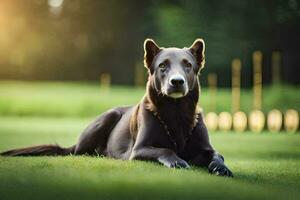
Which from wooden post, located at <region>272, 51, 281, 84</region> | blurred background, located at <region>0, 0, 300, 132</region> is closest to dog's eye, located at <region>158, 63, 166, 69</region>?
blurred background, located at <region>0, 0, 300, 132</region>

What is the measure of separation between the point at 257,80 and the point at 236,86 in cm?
192

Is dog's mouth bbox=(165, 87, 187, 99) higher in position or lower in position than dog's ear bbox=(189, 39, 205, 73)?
lower

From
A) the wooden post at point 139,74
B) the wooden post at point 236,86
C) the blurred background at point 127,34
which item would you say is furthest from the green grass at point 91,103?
the wooden post at point 139,74

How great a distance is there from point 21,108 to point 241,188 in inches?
750

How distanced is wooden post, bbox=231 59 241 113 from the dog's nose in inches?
604

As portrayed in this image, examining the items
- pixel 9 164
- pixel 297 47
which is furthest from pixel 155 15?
pixel 9 164

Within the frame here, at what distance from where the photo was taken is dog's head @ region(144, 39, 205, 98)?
7.93m

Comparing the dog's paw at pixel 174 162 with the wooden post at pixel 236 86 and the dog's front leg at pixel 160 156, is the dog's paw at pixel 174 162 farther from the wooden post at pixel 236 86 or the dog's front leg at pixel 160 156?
the wooden post at pixel 236 86

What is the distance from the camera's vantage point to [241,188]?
22.5ft

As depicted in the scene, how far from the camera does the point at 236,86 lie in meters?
24.4

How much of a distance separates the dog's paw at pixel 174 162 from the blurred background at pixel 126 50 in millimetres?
15279

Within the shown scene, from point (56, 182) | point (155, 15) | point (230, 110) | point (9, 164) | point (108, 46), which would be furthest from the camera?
point (108, 46)

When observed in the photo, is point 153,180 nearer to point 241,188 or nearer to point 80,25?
point 241,188

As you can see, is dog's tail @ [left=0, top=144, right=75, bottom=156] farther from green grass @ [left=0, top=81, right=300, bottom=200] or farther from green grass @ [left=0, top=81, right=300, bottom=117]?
green grass @ [left=0, top=81, right=300, bottom=117]
